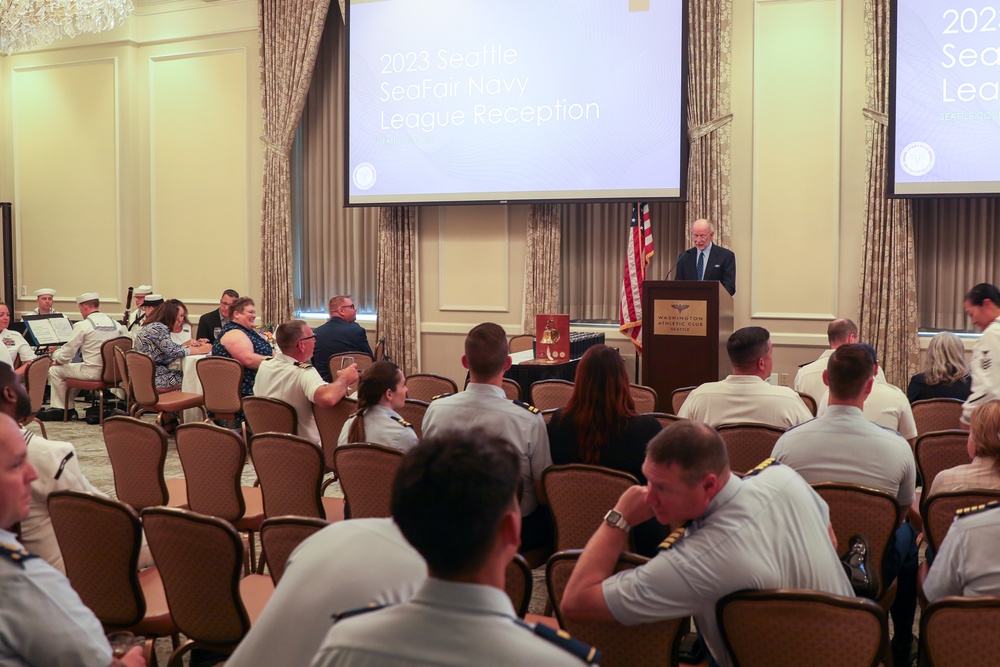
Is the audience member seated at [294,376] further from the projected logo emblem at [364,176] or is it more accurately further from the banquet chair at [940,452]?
the projected logo emblem at [364,176]

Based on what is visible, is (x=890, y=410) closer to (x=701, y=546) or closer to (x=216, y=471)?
(x=701, y=546)

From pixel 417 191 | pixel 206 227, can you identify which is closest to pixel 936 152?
pixel 417 191

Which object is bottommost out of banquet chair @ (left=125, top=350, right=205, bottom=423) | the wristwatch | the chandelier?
banquet chair @ (left=125, top=350, right=205, bottom=423)

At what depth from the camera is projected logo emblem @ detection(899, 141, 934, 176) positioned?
7.90 meters

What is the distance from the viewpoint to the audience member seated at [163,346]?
321 inches

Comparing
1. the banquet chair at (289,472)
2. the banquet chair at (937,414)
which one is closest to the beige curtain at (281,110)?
the banquet chair at (289,472)

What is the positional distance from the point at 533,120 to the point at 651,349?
3313mm

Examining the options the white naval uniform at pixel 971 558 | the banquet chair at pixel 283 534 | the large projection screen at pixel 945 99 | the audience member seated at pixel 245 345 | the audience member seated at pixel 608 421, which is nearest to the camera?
the white naval uniform at pixel 971 558

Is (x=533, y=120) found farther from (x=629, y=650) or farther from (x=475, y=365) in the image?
(x=629, y=650)

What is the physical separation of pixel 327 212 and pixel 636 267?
400 centimetres

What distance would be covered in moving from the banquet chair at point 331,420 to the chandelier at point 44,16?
6.53m

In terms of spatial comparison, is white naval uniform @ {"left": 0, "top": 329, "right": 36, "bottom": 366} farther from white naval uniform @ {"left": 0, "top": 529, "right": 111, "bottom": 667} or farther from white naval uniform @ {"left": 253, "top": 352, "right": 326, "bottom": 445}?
white naval uniform @ {"left": 0, "top": 529, "right": 111, "bottom": 667}

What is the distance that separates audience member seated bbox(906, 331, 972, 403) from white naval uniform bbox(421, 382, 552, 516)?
2938mm

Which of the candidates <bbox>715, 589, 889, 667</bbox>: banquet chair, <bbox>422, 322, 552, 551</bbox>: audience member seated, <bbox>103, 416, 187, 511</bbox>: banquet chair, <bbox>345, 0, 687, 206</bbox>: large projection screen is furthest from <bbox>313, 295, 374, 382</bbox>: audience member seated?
<bbox>715, 589, 889, 667</bbox>: banquet chair
